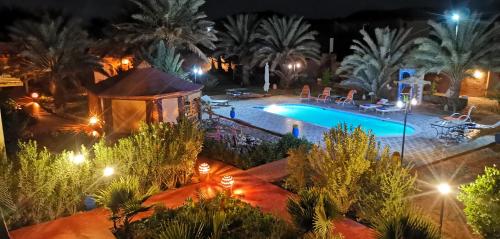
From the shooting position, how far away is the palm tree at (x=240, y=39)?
3100cm

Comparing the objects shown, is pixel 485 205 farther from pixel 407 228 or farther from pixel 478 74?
pixel 478 74

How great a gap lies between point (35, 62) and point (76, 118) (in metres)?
5.80

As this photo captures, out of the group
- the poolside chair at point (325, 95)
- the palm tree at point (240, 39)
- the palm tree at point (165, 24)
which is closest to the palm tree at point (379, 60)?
the poolside chair at point (325, 95)

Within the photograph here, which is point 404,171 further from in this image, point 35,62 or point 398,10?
point 398,10

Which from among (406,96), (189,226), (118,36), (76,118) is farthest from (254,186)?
(118,36)

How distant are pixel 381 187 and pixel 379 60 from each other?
58.0ft

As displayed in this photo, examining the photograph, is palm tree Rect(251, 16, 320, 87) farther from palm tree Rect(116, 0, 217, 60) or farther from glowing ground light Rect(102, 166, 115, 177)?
glowing ground light Rect(102, 166, 115, 177)

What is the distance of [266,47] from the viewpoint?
93.9ft

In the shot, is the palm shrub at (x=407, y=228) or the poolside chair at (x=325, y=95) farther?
the poolside chair at (x=325, y=95)

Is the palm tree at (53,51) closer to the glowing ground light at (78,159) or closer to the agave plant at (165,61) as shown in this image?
the agave plant at (165,61)

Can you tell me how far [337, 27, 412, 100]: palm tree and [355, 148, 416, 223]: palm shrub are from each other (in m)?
16.5

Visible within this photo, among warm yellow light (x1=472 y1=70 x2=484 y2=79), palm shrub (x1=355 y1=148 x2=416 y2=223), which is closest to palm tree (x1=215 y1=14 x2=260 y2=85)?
warm yellow light (x1=472 y1=70 x2=484 y2=79)

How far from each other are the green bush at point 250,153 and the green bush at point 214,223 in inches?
132

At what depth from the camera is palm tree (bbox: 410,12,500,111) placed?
19.8 metres
